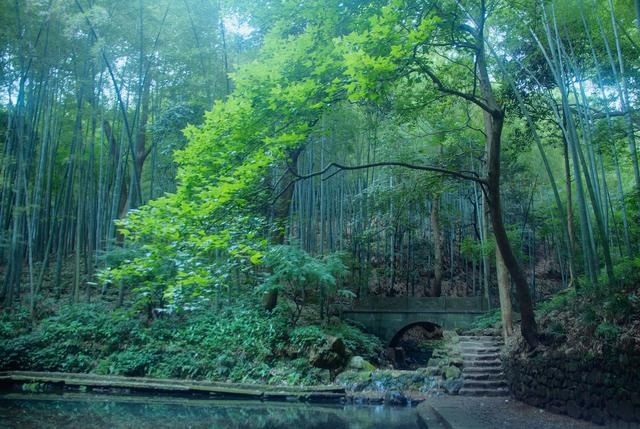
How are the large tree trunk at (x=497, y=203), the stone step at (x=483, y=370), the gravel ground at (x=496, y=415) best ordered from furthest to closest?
the stone step at (x=483, y=370)
the large tree trunk at (x=497, y=203)
the gravel ground at (x=496, y=415)

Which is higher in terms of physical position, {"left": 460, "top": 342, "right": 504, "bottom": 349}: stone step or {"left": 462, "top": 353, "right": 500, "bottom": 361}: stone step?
{"left": 460, "top": 342, "right": 504, "bottom": 349}: stone step

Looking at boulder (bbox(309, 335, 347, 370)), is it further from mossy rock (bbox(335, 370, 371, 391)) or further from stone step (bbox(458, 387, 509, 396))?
stone step (bbox(458, 387, 509, 396))

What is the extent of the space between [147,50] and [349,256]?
7.62m

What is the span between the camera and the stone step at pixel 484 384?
793 centimetres

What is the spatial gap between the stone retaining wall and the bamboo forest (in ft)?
0.09

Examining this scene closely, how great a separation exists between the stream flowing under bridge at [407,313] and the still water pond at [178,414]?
5545 mm

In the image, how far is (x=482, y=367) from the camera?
27.7ft

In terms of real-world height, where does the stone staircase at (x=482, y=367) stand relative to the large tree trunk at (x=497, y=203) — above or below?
below

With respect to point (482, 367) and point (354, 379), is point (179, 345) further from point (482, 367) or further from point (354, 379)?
point (482, 367)

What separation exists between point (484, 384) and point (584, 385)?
10.6ft

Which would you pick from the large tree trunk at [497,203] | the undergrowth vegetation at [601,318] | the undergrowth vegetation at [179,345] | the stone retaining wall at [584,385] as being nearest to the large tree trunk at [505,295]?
the undergrowth vegetation at [601,318]

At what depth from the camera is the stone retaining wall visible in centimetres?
429

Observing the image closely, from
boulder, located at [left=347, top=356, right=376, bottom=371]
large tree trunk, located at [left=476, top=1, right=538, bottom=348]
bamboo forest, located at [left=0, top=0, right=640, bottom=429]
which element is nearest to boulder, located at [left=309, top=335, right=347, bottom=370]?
bamboo forest, located at [left=0, top=0, right=640, bottom=429]

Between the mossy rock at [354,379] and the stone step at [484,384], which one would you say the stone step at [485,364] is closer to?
the stone step at [484,384]
